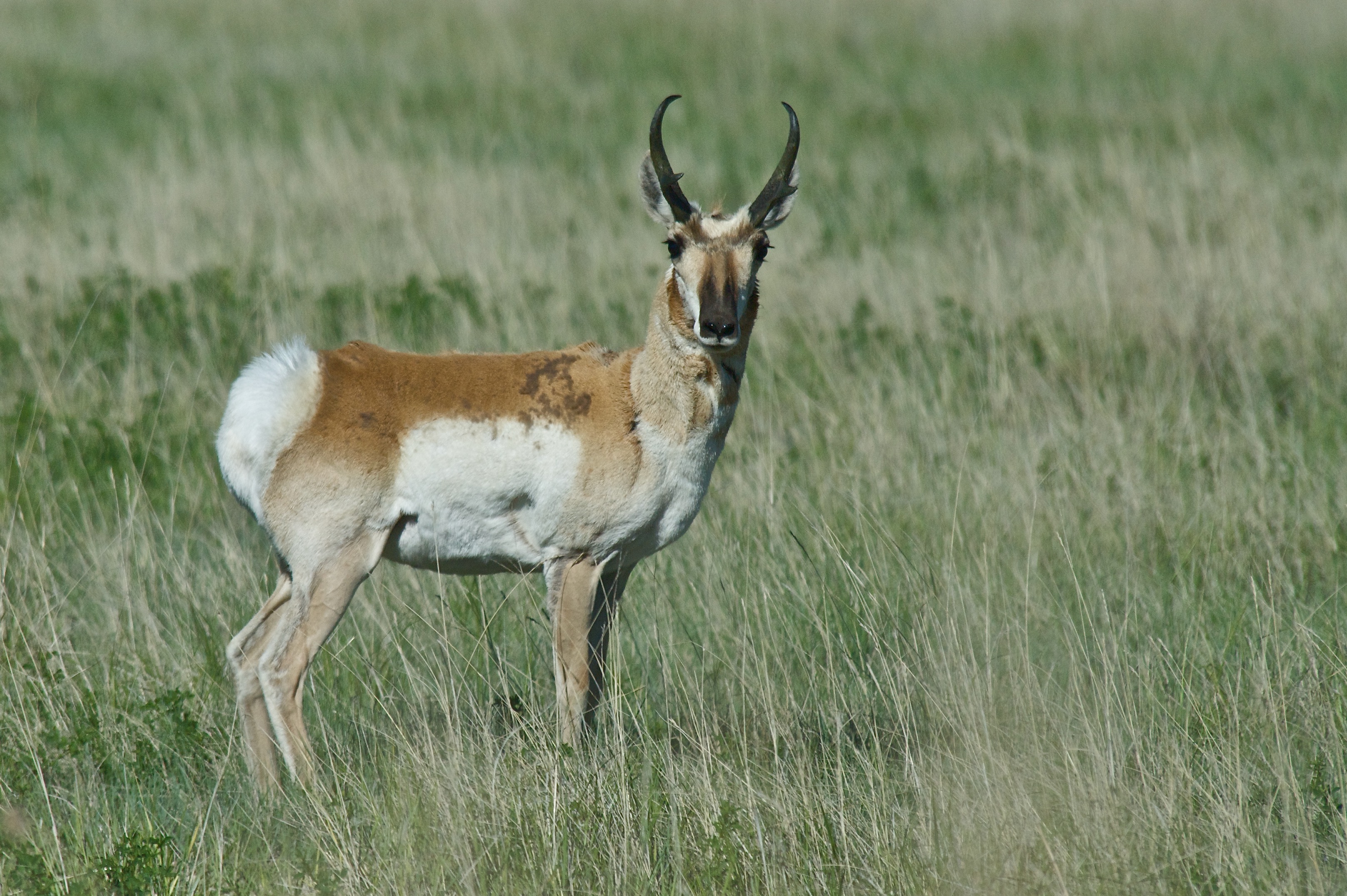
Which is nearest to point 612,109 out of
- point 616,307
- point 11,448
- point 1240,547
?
point 616,307

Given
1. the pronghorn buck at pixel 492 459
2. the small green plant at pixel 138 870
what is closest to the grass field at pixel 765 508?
the small green plant at pixel 138 870

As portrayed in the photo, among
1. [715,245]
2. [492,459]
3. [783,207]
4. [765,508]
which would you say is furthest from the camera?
[765,508]

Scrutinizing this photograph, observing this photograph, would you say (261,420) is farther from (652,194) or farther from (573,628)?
(652,194)

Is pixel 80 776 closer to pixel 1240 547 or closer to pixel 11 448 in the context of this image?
pixel 11 448

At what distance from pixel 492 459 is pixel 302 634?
864mm

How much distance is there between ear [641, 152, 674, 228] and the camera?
5.02m

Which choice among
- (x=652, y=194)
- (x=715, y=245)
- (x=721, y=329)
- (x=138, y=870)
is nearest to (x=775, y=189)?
(x=715, y=245)

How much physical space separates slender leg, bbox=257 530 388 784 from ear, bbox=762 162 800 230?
1.85m

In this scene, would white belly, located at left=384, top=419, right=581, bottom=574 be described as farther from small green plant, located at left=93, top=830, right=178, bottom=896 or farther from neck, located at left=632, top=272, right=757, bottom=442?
small green plant, located at left=93, top=830, right=178, bottom=896

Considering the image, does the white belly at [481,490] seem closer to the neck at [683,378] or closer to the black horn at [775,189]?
the neck at [683,378]

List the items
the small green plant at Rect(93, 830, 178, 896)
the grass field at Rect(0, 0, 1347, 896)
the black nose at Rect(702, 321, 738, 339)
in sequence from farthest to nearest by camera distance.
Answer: the black nose at Rect(702, 321, 738, 339)
the grass field at Rect(0, 0, 1347, 896)
the small green plant at Rect(93, 830, 178, 896)

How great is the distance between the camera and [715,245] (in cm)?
474

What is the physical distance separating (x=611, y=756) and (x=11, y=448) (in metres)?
4.41

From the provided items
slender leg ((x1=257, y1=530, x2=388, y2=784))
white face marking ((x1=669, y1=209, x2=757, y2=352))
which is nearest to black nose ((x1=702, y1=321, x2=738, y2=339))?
white face marking ((x1=669, y1=209, x2=757, y2=352))
